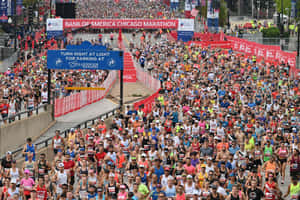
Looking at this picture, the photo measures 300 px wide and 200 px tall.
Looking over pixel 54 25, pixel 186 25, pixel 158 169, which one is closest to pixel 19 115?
pixel 158 169

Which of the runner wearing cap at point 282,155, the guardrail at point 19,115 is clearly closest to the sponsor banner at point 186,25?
the guardrail at point 19,115

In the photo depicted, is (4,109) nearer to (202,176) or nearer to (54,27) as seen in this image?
(202,176)

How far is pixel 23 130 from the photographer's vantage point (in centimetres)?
2531

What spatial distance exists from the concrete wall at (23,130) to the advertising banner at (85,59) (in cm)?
203

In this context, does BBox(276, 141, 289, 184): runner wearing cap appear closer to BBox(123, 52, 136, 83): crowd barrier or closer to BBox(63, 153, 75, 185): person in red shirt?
BBox(63, 153, 75, 185): person in red shirt

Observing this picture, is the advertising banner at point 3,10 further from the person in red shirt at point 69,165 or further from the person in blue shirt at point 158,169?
the person in blue shirt at point 158,169

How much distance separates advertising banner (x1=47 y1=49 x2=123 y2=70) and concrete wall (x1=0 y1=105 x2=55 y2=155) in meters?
2.03

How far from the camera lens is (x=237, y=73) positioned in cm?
3450

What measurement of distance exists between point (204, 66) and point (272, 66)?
3.88 meters

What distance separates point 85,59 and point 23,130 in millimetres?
4867

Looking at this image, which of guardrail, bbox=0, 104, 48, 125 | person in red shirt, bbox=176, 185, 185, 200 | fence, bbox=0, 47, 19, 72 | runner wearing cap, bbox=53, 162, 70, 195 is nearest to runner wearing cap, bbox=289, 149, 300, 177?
person in red shirt, bbox=176, 185, 185, 200

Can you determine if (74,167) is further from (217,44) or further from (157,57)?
(217,44)

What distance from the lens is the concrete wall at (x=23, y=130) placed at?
23688 mm

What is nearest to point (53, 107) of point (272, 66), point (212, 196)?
point (272, 66)
